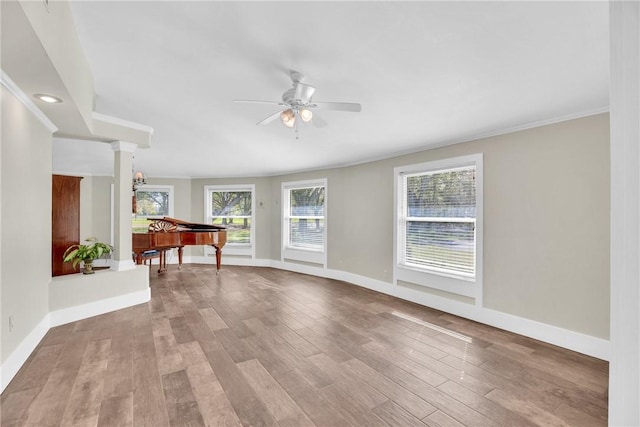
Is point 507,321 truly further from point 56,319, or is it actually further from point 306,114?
point 56,319

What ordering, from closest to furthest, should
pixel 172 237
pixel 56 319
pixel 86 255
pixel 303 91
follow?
pixel 303 91
pixel 56 319
pixel 86 255
pixel 172 237

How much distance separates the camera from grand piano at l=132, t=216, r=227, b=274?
481 cm

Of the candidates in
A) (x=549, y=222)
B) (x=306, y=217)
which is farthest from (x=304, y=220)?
(x=549, y=222)

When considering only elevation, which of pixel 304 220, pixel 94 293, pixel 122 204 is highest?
pixel 122 204

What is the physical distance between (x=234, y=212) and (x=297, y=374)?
5491 mm

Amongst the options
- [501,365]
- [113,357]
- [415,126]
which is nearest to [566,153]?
[415,126]

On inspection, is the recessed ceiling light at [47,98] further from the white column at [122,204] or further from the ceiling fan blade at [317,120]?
the ceiling fan blade at [317,120]

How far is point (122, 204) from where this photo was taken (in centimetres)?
395

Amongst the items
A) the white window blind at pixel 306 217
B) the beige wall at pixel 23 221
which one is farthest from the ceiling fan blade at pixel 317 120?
the white window blind at pixel 306 217

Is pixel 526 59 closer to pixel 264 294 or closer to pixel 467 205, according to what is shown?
pixel 467 205

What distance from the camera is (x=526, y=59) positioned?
2105 mm

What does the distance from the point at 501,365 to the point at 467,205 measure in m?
1.88

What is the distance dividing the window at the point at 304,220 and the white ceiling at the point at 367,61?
2417 millimetres

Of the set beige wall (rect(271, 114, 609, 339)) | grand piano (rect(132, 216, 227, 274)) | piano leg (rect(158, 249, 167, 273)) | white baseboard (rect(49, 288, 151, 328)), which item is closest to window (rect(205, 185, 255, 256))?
grand piano (rect(132, 216, 227, 274))
